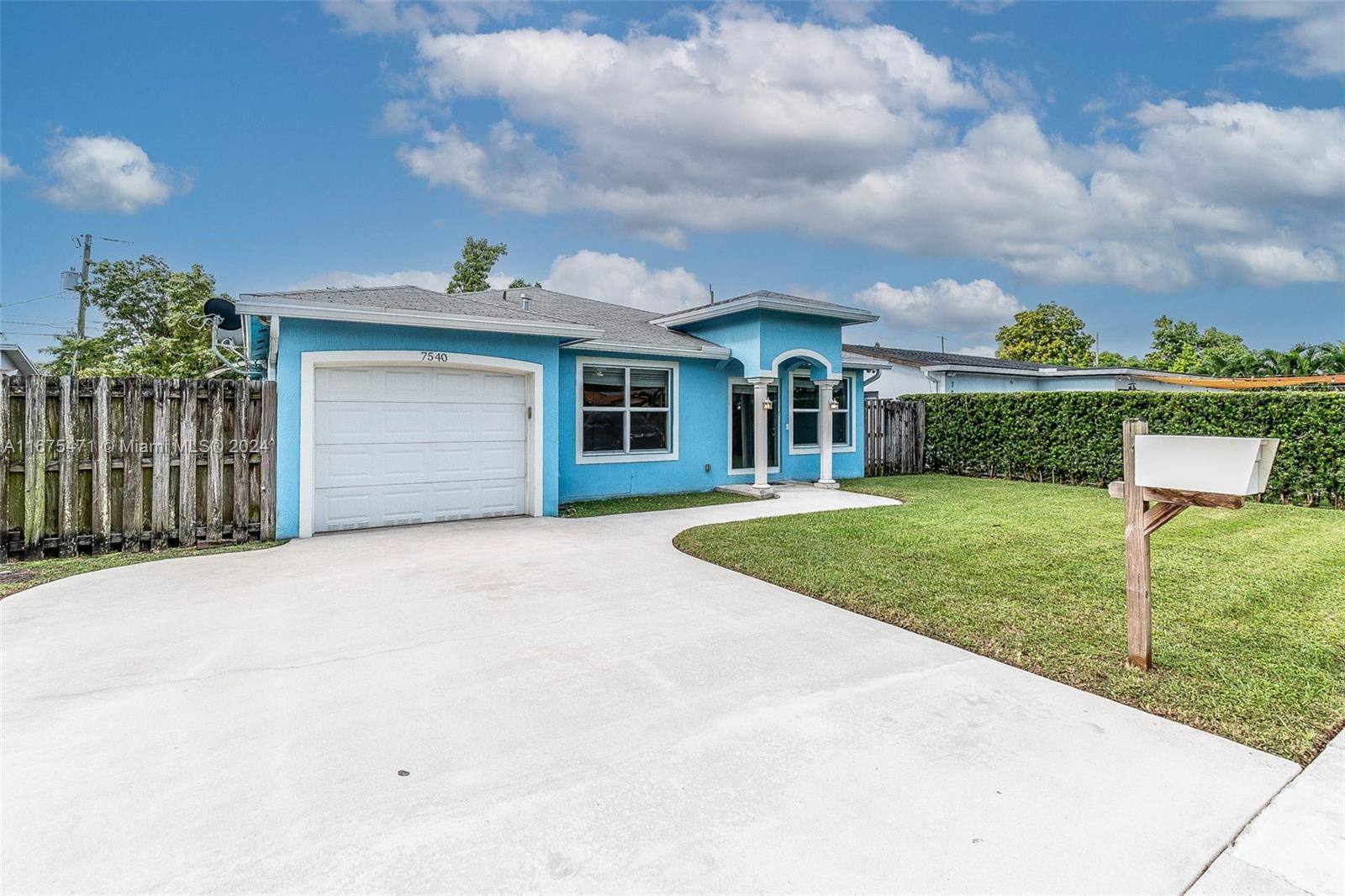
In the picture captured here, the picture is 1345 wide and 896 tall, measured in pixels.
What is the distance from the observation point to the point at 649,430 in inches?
438

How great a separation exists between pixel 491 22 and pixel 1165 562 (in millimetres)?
12213

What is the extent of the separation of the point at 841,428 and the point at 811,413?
3.44ft

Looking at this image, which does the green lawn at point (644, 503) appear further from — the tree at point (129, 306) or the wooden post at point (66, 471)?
the tree at point (129, 306)

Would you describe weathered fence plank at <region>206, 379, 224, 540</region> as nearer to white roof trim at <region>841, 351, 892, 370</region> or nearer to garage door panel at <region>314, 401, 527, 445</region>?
garage door panel at <region>314, 401, 527, 445</region>

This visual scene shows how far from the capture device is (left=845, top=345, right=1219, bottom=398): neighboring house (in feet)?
65.2

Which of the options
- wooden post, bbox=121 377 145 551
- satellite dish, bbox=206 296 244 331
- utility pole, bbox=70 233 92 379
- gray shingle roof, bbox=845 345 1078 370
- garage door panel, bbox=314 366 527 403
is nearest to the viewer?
wooden post, bbox=121 377 145 551

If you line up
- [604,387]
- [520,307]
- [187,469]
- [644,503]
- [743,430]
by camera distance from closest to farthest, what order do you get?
[187,469] → [644,503] → [604,387] → [520,307] → [743,430]

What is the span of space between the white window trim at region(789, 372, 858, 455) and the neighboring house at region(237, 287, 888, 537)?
57 mm

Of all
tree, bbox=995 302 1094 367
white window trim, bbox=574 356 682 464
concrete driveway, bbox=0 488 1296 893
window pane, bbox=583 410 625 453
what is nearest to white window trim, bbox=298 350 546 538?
white window trim, bbox=574 356 682 464

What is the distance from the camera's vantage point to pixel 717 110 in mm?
11930

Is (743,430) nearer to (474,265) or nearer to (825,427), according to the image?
(825,427)

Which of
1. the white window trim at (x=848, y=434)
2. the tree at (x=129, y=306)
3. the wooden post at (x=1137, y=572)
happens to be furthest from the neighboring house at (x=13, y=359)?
the wooden post at (x=1137, y=572)

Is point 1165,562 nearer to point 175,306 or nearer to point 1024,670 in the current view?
point 1024,670

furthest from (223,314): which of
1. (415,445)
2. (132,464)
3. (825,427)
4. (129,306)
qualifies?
(129,306)
